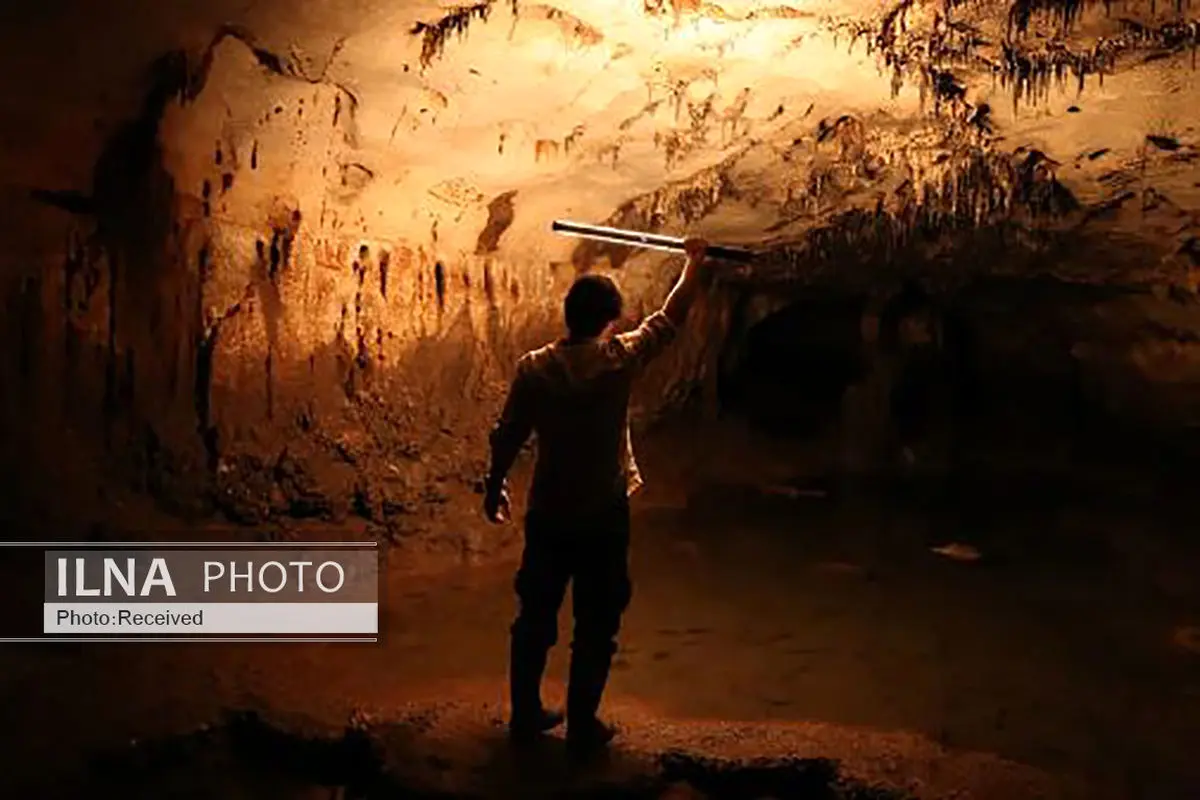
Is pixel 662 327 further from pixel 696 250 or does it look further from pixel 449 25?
pixel 449 25

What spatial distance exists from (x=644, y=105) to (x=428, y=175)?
4.87 feet

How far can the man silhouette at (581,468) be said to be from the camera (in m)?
3.76

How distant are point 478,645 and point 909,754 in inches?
92.9

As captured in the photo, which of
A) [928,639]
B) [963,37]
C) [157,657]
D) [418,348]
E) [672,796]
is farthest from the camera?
[418,348]

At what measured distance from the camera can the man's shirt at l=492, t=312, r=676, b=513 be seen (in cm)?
A: 375

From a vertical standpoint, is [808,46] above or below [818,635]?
above

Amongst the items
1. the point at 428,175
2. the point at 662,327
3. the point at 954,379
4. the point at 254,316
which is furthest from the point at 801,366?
the point at 662,327

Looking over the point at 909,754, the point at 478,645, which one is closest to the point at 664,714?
the point at 909,754

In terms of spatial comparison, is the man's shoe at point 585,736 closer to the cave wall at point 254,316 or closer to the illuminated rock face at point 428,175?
the illuminated rock face at point 428,175

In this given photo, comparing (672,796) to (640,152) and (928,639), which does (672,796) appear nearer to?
(928,639)

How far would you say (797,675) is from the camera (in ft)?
17.6

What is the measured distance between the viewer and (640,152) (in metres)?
7.25

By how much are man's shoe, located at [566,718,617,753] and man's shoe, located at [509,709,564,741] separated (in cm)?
9

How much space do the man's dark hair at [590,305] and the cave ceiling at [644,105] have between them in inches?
80.1
